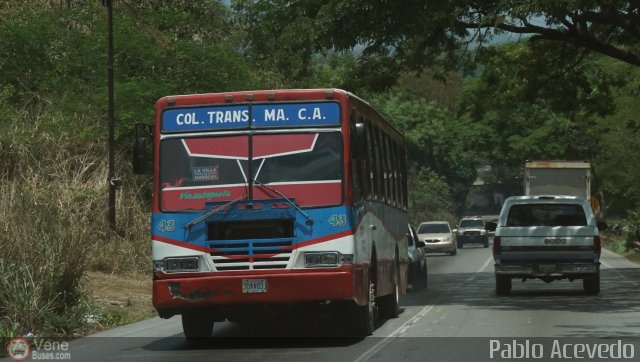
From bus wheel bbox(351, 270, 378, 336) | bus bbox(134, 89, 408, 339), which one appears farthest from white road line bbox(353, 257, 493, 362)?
bus bbox(134, 89, 408, 339)

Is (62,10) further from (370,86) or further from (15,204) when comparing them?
(15,204)

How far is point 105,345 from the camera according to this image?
14500mm

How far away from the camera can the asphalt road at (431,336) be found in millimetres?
13125

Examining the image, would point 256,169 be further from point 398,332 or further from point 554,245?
point 554,245

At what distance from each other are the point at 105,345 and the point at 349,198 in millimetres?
3543

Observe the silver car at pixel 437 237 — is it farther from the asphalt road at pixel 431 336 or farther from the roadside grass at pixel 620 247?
the asphalt road at pixel 431 336

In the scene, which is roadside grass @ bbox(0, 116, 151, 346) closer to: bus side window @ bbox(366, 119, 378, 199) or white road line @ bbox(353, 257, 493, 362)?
bus side window @ bbox(366, 119, 378, 199)

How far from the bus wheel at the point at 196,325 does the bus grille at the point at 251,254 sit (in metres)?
1.34

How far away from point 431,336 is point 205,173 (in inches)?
140

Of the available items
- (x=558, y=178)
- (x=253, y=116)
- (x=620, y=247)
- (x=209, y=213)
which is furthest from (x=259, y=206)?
(x=620, y=247)

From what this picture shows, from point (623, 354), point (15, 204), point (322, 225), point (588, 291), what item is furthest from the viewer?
point (588, 291)

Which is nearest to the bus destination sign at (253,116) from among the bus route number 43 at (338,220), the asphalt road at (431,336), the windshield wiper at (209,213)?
the windshield wiper at (209,213)

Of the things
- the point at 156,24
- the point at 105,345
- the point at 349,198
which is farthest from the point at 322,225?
the point at 156,24

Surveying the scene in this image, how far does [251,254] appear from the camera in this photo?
1398 cm
